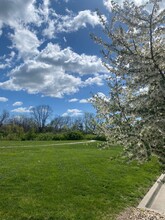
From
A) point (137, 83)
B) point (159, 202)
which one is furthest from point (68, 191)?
point (137, 83)

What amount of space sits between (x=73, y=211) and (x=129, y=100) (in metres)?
4.22

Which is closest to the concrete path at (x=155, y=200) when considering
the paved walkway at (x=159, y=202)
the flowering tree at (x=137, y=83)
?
the paved walkway at (x=159, y=202)

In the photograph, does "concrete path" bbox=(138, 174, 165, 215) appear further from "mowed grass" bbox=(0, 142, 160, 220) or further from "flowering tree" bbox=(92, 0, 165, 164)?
"flowering tree" bbox=(92, 0, 165, 164)

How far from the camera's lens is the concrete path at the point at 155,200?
9617mm

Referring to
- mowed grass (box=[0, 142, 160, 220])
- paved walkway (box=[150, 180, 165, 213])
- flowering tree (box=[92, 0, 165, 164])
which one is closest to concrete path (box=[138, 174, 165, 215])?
paved walkway (box=[150, 180, 165, 213])

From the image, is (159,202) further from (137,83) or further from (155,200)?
(137,83)

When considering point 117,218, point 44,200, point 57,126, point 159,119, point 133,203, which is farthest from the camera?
point 57,126

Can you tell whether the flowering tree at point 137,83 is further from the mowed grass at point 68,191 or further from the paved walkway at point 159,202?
the paved walkway at point 159,202

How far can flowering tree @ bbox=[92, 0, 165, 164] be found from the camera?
4398mm

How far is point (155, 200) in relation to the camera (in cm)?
1073

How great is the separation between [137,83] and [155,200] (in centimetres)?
715

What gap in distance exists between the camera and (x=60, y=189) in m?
10.0

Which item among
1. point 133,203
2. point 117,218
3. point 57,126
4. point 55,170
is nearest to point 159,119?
point 117,218

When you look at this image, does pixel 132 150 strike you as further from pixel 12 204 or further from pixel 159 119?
pixel 12 204
